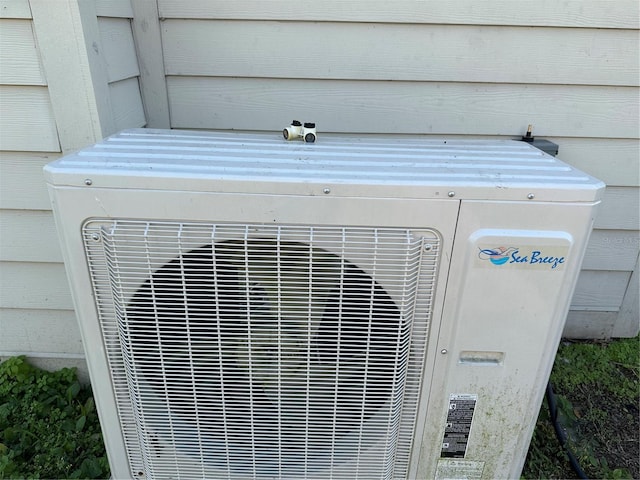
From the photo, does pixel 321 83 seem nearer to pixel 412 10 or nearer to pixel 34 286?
pixel 412 10

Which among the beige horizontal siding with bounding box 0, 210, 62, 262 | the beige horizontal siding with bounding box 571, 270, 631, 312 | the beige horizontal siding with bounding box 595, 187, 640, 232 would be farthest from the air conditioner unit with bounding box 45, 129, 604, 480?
the beige horizontal siding with bounding box 571, 270, 631, 312

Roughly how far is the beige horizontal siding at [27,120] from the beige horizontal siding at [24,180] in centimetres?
4

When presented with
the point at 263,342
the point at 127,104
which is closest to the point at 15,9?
the point at 127,104

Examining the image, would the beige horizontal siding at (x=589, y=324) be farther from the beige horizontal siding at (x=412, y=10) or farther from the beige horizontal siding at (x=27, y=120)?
the beige horizontal siding at (x=27, y=120)

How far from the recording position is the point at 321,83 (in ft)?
5.39

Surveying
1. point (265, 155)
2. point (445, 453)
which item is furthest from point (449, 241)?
point (445, 453)

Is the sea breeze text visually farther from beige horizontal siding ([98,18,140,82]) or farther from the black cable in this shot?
beige horizontal siding ([98,18,140,82])

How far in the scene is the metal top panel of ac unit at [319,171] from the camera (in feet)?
2.95

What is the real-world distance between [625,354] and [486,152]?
1618mm

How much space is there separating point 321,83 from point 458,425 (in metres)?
1.24

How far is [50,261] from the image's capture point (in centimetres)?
167

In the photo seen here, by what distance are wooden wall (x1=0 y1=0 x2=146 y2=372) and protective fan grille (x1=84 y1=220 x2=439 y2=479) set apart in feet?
2.07

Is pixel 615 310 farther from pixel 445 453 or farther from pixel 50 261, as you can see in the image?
pixel 50 261

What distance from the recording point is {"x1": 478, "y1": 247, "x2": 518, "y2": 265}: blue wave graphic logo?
3.10 feet
